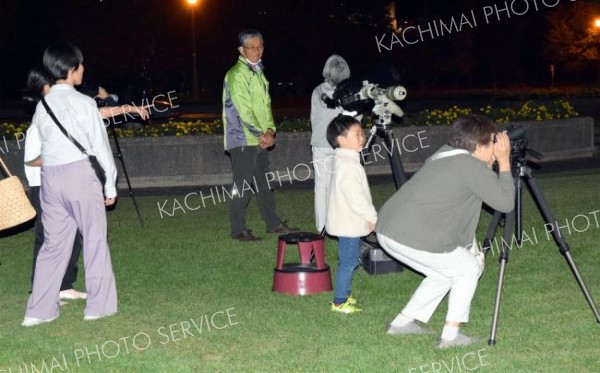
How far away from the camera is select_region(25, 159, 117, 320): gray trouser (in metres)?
6.78

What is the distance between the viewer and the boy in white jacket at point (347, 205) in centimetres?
699

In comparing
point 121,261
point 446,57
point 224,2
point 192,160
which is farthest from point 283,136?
point 446,57

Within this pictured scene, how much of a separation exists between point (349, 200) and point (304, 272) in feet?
3.13

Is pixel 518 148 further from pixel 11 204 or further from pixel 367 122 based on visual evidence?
pixel 367 122

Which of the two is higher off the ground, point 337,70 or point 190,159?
point 337,70

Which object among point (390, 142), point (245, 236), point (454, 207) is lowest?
point (245, 236)

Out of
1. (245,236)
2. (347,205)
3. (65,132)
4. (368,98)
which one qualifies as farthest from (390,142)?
(245,236)

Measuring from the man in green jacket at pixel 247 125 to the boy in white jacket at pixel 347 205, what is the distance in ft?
9.21

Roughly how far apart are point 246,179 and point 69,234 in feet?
10.7

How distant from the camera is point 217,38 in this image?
4647 cm

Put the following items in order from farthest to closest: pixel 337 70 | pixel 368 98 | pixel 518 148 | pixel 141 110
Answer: pixel 337 70
pixel 368 98
pixel 141 110
pixel 518 148

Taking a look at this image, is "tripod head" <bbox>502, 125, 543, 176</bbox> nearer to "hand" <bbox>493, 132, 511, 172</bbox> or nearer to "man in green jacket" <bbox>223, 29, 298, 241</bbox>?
"hand" <bbox>493, 132, 511, 172</bbox>

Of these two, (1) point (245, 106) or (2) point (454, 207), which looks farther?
(1) point (245, 106)

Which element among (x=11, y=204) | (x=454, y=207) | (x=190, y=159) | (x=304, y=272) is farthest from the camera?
(x=190, y=159)
